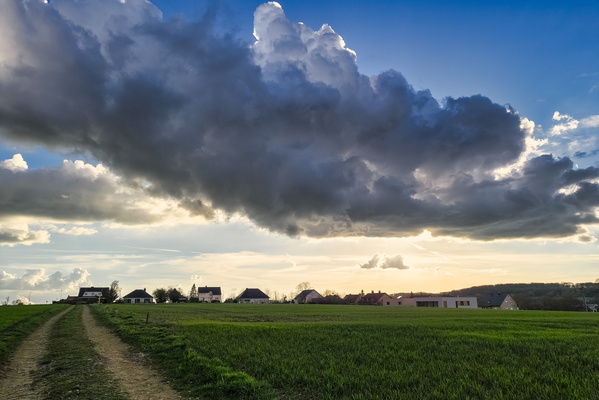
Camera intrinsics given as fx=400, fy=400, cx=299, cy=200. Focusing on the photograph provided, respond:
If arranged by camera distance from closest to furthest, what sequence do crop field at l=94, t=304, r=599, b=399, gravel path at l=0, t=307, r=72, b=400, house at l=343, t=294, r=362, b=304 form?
crop field at l=94, t=304, r=599, b=399
gravel path at l=0, t=307, r=72, b=400
house at l=343, t=294, r=362, b=304

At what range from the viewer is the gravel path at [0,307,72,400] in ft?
41.7

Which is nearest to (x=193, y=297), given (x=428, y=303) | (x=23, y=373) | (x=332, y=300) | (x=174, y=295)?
(x=174, y=295)

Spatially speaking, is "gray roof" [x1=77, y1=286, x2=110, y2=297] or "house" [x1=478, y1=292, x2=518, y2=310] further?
"gray roof" [x1=77, y1=286, x2=110, y2=297]

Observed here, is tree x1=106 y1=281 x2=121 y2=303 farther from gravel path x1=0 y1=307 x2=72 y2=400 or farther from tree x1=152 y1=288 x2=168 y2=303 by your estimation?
gravel path x1=0 y1=307 x2=72 y2=400

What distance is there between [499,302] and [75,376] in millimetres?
189486

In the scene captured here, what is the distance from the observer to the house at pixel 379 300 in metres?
174

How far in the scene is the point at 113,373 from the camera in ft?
49.9

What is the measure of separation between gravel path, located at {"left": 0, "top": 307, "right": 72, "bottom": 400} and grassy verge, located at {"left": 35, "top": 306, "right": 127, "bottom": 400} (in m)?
0.32

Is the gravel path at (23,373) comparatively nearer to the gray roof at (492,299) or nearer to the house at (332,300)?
the house at (332,300)

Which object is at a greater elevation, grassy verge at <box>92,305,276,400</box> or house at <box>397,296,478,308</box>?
grassy verge at <box>92,305,276,400</box>

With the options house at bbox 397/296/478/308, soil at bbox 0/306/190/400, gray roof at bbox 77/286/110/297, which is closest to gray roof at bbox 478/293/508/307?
house at bbox 397/296/478/308

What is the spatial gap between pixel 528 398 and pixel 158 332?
78.1 feet

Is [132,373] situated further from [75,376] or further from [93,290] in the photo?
[93,290]

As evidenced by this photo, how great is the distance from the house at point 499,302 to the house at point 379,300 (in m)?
41.8
